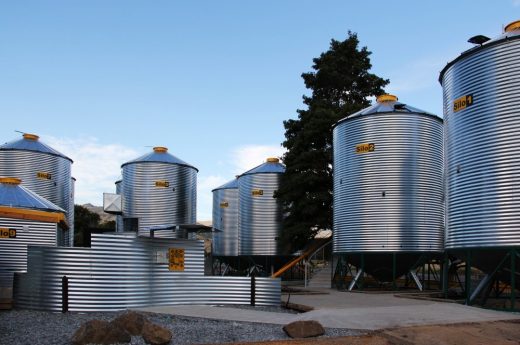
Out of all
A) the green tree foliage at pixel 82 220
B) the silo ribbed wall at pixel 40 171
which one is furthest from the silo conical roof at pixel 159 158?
the green tree foliage at pixel 82 220

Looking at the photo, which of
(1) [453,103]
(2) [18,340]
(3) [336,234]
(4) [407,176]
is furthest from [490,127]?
(2) [18,340]

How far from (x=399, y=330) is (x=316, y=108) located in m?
27.1

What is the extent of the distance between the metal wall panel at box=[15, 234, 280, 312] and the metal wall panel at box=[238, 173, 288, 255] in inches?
804

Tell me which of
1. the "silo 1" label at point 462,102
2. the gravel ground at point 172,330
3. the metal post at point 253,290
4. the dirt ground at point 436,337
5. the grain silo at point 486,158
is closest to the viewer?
the dirt ground at point 436,337

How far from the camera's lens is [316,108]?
40219 mm

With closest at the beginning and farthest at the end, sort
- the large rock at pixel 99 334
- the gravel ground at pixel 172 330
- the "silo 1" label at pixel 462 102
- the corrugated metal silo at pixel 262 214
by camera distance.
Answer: the large rock at pixel 99 334, the gravel ground at pixel 172 330, the "silo 1" label at pixel 462 102, the corrugated metal silo at pixel 262 214

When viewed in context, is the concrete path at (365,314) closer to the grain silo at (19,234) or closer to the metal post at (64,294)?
the metal post at (64,294)

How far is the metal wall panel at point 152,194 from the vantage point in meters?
38.2

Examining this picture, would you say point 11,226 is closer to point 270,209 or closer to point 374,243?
point 374,243

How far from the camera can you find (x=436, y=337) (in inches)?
544

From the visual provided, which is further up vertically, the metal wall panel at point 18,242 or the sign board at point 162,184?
the sign board at point 162,184

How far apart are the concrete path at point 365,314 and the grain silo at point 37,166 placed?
18.4 metres

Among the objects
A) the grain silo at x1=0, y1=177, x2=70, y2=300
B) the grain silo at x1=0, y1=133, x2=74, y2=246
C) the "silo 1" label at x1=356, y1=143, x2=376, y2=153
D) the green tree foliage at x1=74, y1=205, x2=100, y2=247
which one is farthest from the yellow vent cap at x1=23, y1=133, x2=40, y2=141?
the green tree foliage at x1=74, y1=205, x2=100, y2=247

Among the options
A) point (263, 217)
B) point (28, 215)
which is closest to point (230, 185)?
point (263, 217)
